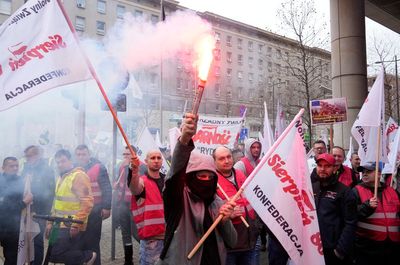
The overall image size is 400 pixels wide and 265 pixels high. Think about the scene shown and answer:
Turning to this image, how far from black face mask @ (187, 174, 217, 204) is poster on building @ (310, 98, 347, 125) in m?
8.66

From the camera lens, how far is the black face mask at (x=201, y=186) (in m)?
2.99

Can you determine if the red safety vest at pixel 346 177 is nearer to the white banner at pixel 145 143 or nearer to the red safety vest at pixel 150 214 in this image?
the red safety vest at pixel 150 214

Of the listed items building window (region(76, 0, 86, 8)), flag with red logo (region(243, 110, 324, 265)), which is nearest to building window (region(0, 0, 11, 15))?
building window (region(76, 0, 86, 8))

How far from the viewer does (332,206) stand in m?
4.55

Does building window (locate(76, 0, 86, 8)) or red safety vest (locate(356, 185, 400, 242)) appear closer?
red safety vest (locate(356, 185, 400, 242))

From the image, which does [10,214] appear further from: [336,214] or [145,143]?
[336,214]

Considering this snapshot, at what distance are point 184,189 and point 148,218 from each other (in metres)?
1.89

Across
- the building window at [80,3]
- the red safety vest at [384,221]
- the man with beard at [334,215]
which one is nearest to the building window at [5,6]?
the building window at [80,3]

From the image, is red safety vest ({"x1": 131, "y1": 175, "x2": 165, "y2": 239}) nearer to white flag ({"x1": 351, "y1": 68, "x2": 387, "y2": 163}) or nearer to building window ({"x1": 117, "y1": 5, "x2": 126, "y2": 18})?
white flag ({"x1": 351, "y1": 68, "x2": 387, "y2": 163})

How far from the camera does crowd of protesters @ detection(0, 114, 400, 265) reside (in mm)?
2947

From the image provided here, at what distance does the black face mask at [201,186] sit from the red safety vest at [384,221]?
7.90 feet

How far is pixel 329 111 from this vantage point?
11.1 m

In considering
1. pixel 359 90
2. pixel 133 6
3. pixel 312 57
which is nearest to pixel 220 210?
pixel 133 6

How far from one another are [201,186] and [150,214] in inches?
77.4
